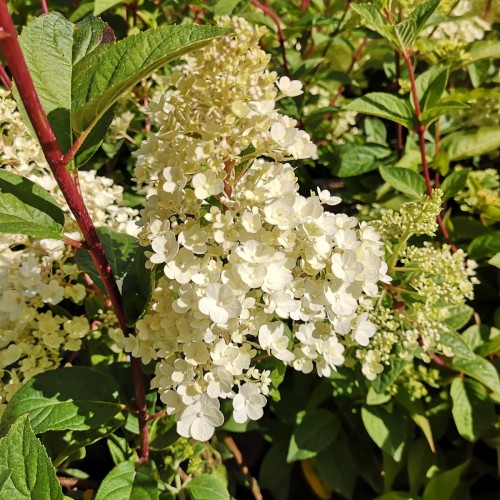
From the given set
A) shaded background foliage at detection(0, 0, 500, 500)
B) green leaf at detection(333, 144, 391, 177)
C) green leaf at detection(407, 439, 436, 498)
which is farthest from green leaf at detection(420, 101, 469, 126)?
green leaf at detection(407, 439, 436, 498)

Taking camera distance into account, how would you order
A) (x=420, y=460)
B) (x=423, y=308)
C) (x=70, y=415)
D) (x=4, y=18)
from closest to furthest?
1. (x=4, y=18)
2. (x=70, y=415)
3. (x=423, y=308)
4. (x=420, y=460)

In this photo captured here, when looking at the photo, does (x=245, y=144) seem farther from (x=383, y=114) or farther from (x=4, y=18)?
(x=383, y=114)

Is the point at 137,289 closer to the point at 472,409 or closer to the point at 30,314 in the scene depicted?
the point at 30,314

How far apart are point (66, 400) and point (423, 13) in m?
0.97

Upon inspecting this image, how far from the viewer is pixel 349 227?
2.32ft

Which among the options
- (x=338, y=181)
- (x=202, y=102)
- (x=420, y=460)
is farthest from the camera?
(x=338, y=181)

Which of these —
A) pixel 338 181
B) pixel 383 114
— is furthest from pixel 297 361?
pixel 338 181

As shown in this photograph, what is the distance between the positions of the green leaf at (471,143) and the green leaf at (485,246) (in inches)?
9.3

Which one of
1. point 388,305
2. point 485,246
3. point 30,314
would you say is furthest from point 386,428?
point 30,314

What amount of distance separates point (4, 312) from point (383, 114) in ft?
2.68

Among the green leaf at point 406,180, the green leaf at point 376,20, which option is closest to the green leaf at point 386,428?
the green leaf at point 406,180

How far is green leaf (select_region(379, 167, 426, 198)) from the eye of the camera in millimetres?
1192

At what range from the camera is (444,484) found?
115 centimetres

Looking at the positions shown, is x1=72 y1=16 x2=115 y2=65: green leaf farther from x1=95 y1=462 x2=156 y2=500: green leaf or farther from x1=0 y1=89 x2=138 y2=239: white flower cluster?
x1=95 y1=462 x2=156 y2=500: green leaf
